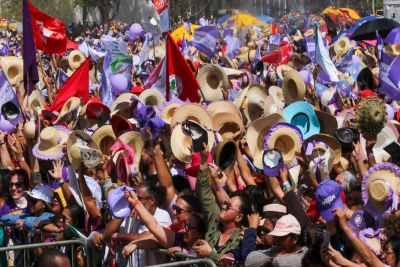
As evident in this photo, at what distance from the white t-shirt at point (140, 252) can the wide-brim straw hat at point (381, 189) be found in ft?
4.71

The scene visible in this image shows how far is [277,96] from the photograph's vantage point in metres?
11.2

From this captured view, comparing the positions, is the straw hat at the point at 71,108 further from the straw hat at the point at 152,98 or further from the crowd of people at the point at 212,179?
the straw hat at the point at 152,98

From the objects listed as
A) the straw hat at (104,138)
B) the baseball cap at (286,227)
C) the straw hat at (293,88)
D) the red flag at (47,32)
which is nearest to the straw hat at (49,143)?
the straw hat at (104,138)

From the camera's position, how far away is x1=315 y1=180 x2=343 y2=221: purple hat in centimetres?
700

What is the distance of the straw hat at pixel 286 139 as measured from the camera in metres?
8.71

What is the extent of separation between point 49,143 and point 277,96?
2.24 m

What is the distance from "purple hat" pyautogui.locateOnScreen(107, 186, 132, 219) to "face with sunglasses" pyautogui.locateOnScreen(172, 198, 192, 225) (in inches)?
12.7

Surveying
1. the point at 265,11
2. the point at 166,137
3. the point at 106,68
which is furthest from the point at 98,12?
the point at 166,137

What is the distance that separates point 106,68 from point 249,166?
5.91m

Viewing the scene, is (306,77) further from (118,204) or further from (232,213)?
(232,213)

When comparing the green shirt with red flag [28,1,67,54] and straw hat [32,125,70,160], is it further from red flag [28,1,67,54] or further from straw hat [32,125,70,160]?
red flag [28,1,67,54]

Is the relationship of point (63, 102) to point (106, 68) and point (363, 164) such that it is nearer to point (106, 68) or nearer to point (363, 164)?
point (106, 68)

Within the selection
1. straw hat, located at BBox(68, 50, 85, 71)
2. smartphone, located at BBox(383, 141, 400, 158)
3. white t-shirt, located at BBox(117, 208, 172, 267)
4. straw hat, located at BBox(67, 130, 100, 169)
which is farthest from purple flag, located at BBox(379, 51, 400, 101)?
straw hat, located at BBox(68, 50, 85, 71)

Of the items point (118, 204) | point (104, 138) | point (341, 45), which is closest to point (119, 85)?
point (104, 138)
